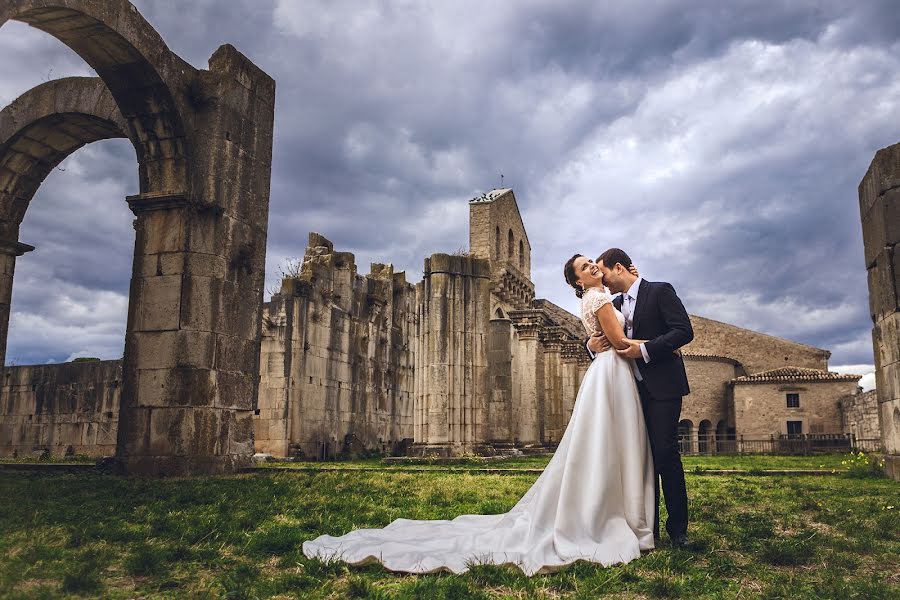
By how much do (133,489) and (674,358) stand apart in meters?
5.68

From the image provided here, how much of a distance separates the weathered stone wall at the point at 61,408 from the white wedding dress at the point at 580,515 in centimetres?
1821

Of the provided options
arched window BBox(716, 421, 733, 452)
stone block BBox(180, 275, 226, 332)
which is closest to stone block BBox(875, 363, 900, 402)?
stone block BBox(180, 275, 226, 332)

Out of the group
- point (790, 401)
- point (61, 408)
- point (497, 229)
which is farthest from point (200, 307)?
point (790, 401)

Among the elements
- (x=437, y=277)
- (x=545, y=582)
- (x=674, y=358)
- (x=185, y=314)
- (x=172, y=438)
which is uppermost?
(x=437, y=277)

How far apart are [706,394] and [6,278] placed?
40024 mm

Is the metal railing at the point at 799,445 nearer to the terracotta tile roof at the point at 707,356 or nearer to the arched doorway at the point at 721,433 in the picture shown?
the arched doorway at the point at 721,433

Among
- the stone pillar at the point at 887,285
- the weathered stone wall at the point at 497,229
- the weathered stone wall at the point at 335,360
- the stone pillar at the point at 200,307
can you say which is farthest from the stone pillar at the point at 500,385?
the stone pillar at the point at 887,285

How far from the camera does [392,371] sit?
25016mm

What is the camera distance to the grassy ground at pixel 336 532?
11.5ft

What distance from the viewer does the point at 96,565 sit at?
3.91m

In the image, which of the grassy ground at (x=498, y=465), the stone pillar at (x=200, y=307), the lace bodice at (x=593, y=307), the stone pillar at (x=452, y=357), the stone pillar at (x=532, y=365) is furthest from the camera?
the stone pillar at (x=532, y=365)

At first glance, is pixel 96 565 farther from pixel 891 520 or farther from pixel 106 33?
pixel 106 33

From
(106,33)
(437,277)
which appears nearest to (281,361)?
(437,277)

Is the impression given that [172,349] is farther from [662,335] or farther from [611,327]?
[662,335]
